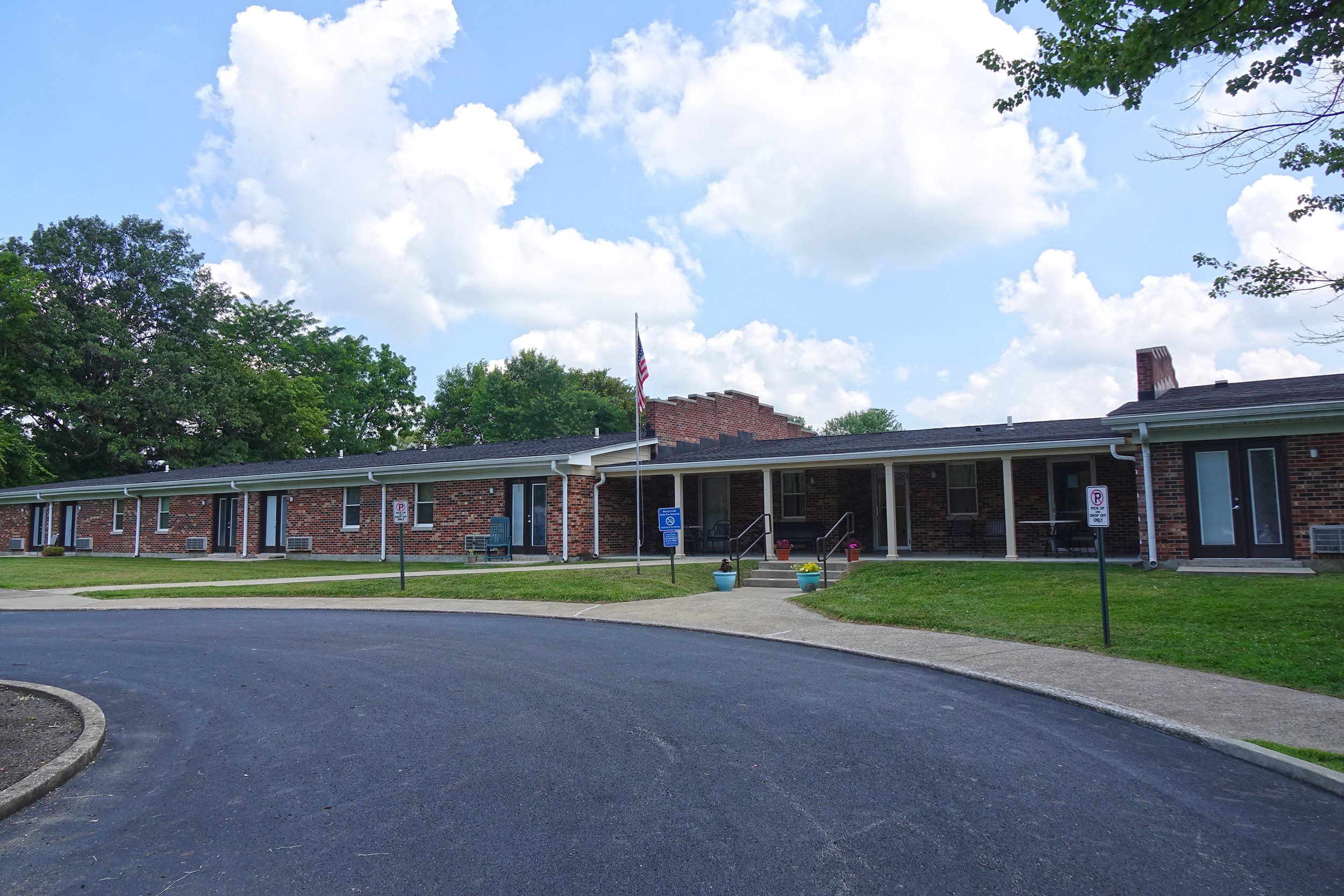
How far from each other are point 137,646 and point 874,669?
30.3 ft

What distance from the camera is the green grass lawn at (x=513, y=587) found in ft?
52.6

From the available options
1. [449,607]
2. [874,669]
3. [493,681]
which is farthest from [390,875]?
[449,607]

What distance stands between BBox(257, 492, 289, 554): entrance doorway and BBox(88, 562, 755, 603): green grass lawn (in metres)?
9.39

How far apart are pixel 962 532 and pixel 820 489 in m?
3.82

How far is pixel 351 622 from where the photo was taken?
13.4m

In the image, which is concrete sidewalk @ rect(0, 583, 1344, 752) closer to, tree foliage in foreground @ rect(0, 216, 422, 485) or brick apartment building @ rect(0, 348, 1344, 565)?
brick apartment building @ rect(0, 348, 1344, 565)

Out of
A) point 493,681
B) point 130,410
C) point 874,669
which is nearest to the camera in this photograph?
point 493,681

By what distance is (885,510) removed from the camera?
2217cm

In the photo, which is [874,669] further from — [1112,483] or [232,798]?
[1112,483]

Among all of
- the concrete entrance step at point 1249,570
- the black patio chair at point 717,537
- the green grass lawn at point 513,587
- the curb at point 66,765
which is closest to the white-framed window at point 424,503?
the green grass lawn at point 513,587

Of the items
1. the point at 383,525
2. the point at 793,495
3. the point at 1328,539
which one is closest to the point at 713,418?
the point at 793,495

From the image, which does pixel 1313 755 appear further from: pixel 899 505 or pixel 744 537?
pixel 744 537

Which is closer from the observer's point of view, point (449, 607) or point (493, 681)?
point (493, 681)

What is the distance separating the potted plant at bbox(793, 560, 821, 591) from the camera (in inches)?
651
